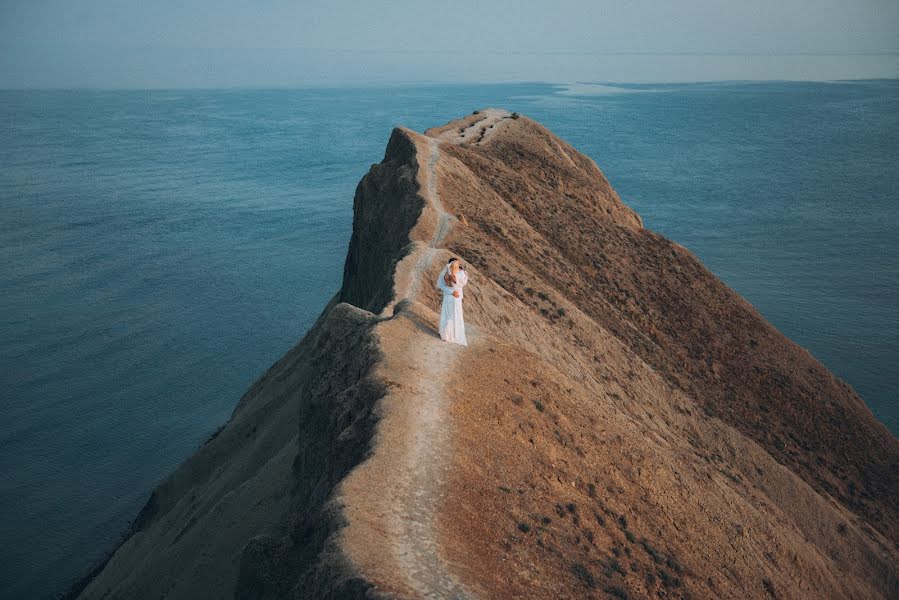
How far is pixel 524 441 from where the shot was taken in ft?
56.9

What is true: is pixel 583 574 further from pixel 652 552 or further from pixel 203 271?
pixel 203 271

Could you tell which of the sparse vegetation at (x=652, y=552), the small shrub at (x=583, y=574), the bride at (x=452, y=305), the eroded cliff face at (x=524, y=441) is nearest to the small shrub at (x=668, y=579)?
the eroded cliff face at (x=524, y=441)

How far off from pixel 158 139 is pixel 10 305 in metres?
106

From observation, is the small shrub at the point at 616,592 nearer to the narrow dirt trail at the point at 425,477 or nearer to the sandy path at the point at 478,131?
the narrow dirt trail at the point at 425,477

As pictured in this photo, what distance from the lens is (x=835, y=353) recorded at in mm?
59656

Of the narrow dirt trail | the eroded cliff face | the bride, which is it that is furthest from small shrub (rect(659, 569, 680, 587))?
the bride

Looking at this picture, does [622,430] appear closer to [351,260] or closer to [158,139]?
[351,260]

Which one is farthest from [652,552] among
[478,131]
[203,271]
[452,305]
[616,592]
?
[203,271]

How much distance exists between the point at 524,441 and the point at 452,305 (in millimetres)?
4350

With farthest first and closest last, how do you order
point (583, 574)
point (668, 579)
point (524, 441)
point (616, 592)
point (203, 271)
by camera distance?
point (203, 271) → point (524, 441) → point (668, 579) → point (616, 592) → point (583, 574)

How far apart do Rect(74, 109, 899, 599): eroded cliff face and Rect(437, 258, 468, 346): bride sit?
0.42m

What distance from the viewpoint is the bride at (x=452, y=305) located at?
1969cm

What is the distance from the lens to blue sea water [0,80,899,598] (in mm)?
46219

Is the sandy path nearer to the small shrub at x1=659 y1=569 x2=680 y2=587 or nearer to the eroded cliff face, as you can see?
the eroded cliff face
